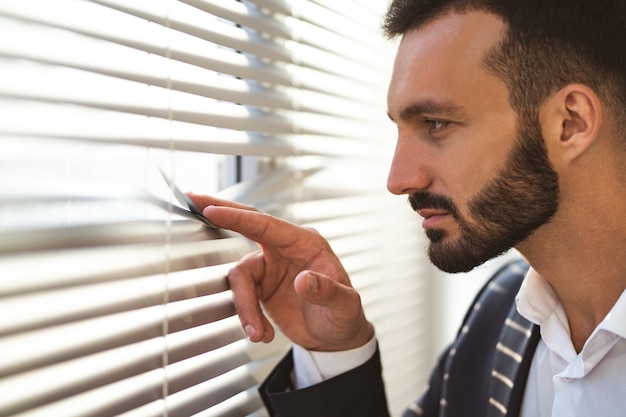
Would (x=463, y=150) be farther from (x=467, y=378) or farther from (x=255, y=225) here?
(x=467, y=378)

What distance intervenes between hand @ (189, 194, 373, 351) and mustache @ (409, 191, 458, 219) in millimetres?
187

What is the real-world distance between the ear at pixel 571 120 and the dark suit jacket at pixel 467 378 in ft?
1.31

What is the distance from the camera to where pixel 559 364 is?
1.29m

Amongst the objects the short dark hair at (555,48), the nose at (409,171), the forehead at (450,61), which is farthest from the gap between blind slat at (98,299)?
the short dark hair at (555,48)

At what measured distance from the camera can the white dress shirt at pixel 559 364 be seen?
1151 mm

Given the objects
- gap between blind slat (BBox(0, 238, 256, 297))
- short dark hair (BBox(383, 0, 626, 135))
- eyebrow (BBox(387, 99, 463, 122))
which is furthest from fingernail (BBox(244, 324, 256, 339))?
short dark hair (BBox(383, 0, 626, 135))

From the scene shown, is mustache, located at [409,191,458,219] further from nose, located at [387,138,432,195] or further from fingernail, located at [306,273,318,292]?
fingernail, located at [306,273,318,292]

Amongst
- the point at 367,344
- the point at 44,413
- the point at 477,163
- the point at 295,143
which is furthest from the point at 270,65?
the point at 44,413

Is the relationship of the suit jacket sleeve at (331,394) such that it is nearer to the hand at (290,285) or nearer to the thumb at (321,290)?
the hand at (290,285)

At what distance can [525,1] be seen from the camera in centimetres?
116

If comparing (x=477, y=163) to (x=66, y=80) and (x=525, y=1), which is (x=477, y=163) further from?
(x=66, y=80)

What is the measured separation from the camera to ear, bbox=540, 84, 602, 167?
1171 mm

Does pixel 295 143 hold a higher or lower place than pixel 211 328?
higher

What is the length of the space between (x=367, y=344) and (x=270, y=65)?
575 mm
